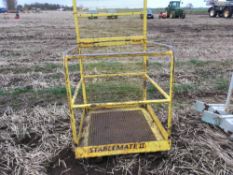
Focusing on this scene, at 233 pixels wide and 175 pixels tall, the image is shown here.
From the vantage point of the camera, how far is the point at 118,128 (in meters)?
3.16

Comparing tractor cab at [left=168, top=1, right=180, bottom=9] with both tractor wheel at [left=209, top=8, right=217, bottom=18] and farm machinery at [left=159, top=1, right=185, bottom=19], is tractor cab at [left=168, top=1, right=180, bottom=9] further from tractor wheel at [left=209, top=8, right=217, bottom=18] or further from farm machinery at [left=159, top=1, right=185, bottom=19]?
tractor wheel at [left=209, top=8, right=217, bottom=18]

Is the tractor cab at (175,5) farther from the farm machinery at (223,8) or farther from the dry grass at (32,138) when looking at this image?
the dry grass at (32,138)

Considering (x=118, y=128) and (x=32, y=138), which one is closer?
(x=118, y=128)

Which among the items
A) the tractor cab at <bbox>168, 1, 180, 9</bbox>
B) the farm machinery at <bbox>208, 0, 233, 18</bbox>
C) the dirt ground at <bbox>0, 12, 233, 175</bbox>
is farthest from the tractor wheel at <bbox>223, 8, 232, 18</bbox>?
the dirt ground at <bbox>0, 12, 233, 175</bbox>

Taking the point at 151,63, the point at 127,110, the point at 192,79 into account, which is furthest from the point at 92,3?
the point at 151,63

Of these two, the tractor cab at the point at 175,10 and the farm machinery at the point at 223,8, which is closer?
the farm machinery at the point at 223,8

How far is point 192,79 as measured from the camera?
217 inches

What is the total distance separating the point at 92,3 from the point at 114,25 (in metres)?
0.48

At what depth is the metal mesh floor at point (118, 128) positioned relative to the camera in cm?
287

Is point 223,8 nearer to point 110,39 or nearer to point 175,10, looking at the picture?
point 175,10

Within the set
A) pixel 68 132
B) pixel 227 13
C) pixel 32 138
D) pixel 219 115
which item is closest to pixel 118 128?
pixel 68 132

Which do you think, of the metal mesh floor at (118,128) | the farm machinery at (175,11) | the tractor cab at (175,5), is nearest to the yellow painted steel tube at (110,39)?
the metal mesh floor at (118,128)

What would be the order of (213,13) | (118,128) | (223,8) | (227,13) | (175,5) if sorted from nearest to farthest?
(118,128), (227,13), (223,8), (175,5), (213,13)

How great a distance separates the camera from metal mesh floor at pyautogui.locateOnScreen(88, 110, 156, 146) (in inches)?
113
